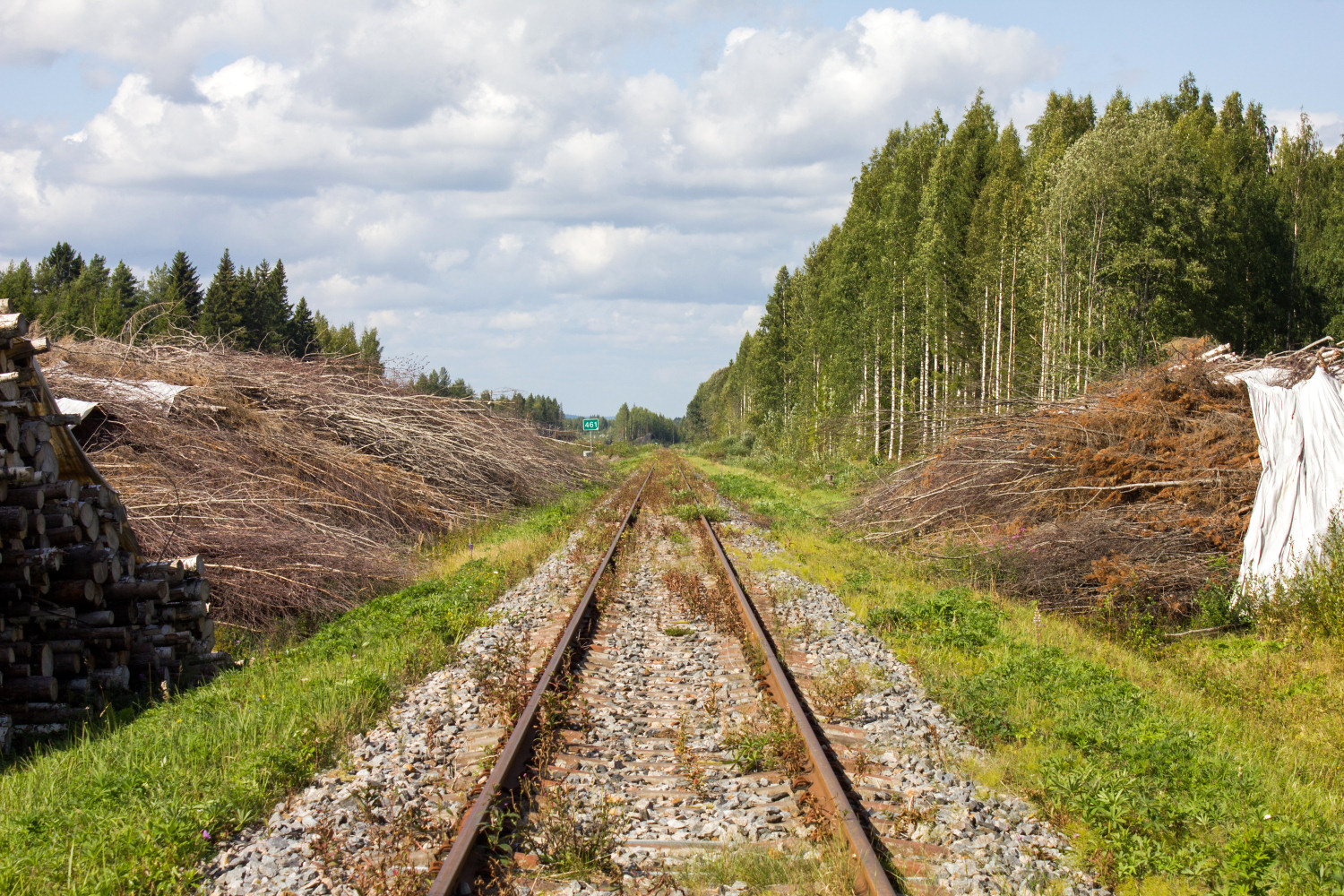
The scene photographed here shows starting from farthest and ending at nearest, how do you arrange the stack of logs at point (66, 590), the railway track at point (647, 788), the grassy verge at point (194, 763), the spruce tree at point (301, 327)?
1. the spruce tree at point (301, 327)
2. the stack of logs at point (66, 590)
3. the grassy verge at point (194, 763)
4. the railway track at point (647, 788)

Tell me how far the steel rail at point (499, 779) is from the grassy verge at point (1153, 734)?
9.00 ft

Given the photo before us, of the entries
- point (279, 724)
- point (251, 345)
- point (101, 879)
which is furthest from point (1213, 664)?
point (251, 345)

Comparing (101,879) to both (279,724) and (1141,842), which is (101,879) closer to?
(279,724)

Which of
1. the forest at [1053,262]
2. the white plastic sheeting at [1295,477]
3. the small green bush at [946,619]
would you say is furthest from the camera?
the forest at [1053,262]

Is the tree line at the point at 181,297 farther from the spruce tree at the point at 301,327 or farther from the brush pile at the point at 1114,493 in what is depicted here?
the brush pile at the point at 1114,493

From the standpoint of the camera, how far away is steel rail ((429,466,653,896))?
3.61 meters

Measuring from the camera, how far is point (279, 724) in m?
5.75

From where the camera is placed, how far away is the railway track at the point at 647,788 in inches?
151

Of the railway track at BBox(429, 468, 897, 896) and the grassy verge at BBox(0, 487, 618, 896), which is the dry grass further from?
the grassy verge at BBox(0, 487, 618, 896)

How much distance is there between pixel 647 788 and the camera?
4.83 meters

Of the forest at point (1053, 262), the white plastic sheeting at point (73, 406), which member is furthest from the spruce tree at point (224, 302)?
the white plastic sheeting at point (73, 406)

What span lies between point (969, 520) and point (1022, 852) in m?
9.26

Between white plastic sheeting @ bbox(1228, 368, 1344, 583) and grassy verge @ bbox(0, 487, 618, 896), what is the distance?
8.71 metres

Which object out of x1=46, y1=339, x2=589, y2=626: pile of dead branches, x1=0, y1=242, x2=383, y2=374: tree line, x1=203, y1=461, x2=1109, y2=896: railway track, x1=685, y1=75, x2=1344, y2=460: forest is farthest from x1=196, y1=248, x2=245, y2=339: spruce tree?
x1=203, y1=461, x2=1109, y2=896: railway track
